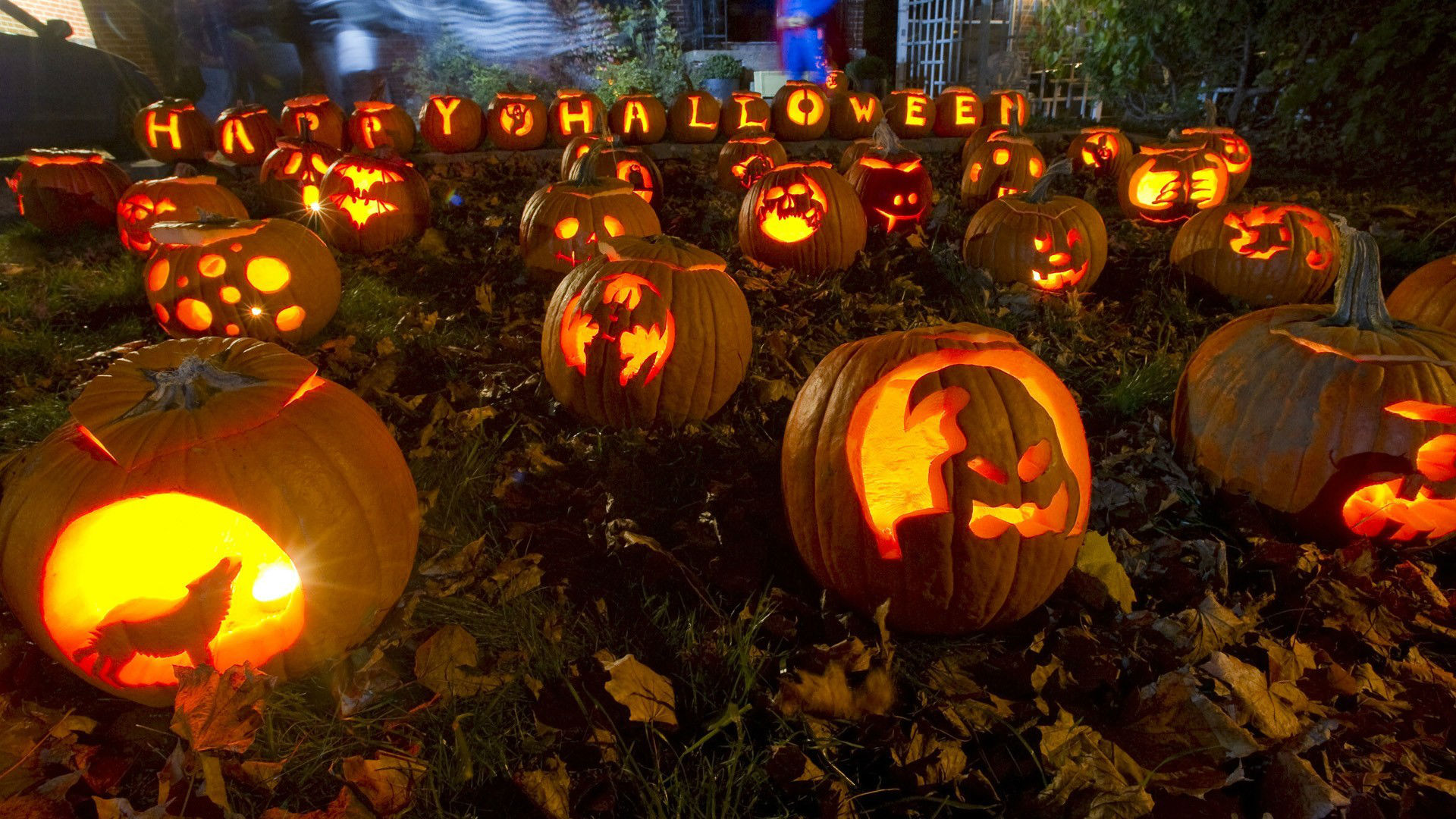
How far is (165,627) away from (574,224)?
10.2 ft

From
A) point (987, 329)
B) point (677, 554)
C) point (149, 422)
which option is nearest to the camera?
point (149, 422)

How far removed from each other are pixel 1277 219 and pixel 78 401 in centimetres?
519

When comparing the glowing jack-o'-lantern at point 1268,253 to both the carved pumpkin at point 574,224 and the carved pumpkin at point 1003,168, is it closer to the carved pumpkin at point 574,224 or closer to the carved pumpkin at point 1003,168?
the carved pumpkin at point 1003,168

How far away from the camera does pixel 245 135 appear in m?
8.16

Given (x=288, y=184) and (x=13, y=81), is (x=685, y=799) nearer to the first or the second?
(x=288, y=184)

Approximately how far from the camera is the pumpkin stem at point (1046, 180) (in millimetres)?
3943

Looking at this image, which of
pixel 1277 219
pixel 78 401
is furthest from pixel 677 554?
pixel 1277 219

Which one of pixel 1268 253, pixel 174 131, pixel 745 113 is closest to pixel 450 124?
pixel 174 131

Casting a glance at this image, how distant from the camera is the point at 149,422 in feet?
5.50

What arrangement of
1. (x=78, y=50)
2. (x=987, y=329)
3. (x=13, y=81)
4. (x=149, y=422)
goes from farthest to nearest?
(x=78, y=50) → (x=13, y=81) → (x=987, y=329) → (x=149, y=422)

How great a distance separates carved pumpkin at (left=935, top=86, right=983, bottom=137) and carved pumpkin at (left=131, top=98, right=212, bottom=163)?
30.3ft

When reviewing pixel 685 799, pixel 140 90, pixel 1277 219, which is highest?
pixel 140 90

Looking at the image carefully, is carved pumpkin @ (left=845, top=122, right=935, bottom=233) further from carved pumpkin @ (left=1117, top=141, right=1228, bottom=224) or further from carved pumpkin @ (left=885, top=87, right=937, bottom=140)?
carved pumpkin @ (left=885, top=87, right=937, bottom=140)

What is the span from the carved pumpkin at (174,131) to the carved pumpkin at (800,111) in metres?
6.92
